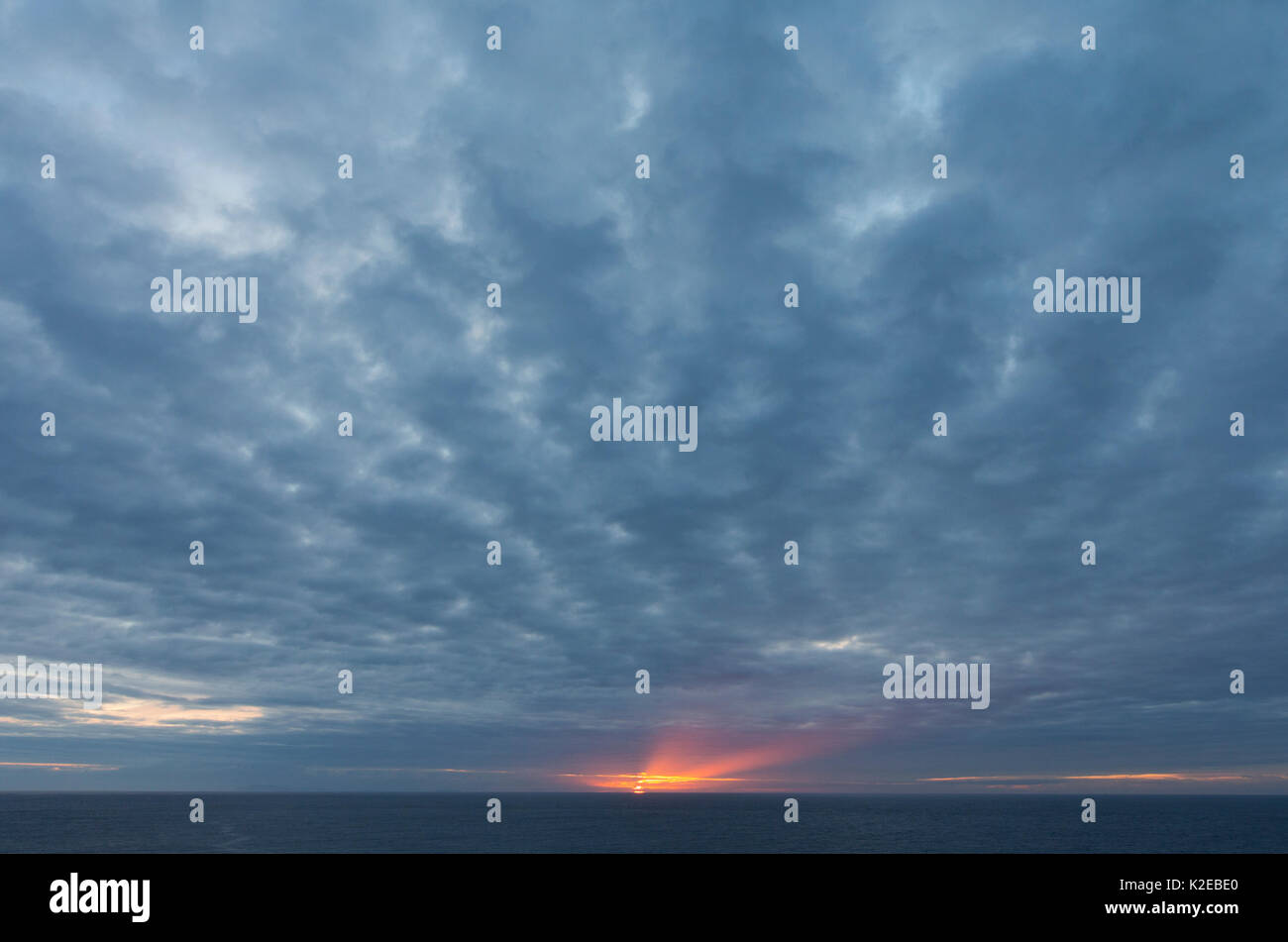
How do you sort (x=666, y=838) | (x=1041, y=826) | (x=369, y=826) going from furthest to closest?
(x=1041, y=826) < (x=369, y=826) < (x=666, y=838)

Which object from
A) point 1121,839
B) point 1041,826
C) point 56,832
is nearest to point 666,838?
point 1121,839

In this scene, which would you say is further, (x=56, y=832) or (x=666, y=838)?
(x=56, y=832)
